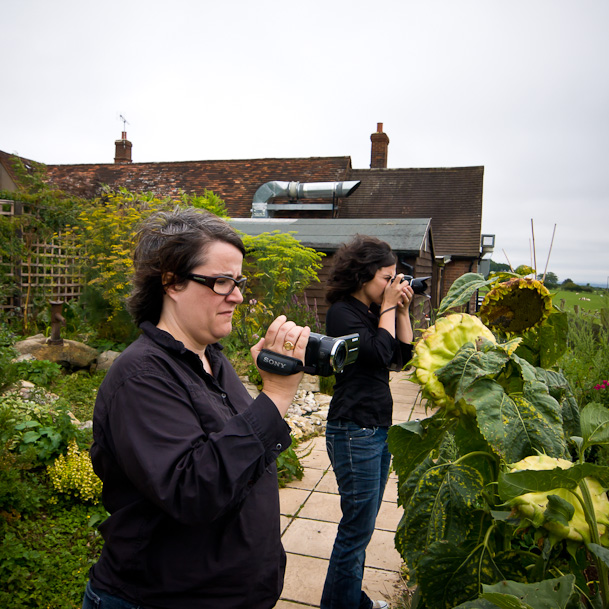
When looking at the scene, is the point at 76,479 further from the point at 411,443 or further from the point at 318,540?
the point at 411,443

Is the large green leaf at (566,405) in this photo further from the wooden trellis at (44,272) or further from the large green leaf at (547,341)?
the wooden trellis at (44,272)

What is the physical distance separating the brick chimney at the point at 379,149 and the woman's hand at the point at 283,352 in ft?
65.2

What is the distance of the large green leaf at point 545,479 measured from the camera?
2.29ft

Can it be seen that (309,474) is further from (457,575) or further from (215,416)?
(457,575)

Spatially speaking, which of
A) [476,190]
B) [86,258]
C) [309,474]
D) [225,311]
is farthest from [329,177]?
[225,311]

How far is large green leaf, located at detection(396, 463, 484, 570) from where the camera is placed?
0.99 meters

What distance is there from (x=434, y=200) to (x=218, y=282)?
1756 centimetres

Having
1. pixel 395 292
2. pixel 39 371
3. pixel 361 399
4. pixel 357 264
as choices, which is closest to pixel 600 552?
pixel 361 399

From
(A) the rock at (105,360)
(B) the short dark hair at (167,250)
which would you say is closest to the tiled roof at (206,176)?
(A) the rock at (105,360)

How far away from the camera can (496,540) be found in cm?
104

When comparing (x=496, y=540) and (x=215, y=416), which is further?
(x=215, y=416)

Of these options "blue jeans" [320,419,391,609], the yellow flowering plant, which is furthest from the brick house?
"blue jeans" [320,419,391,609]

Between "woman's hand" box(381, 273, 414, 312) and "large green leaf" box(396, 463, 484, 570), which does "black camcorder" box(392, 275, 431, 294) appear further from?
"large green leaf" box(396, 463, 484, 570)

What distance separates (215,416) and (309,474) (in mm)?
3596
